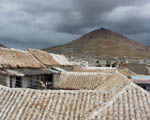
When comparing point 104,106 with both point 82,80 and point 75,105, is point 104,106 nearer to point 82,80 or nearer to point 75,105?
point 75,105

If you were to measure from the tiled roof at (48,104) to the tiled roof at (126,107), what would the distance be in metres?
0.46

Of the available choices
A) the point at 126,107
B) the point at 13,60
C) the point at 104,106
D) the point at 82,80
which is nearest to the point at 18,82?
the point at 13,60

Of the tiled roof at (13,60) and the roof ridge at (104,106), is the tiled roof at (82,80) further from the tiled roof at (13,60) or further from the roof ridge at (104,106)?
the roof ridge at (104,106)

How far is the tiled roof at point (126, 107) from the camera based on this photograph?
5.96 m

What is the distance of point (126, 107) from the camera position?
6.43 metres

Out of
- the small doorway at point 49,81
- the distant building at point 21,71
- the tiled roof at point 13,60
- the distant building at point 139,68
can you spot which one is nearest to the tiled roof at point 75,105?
the distant building at point 21,71

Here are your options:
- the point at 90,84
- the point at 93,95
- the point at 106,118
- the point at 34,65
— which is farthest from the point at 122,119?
the point at 34,65

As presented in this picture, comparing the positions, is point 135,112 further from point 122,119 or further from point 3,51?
point 3,51

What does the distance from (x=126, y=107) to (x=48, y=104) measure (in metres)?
3.18

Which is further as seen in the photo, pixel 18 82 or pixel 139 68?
pixel 139 68

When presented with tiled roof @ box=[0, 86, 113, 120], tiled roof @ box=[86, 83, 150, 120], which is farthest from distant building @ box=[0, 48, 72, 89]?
tiled roof @ box=[86, 83, 150, 120]

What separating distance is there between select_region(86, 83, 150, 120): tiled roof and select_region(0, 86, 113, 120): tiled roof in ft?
1.51

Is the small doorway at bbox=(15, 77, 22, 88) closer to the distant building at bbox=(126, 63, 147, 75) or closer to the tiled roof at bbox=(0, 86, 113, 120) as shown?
the tiled roof at bbox=(0, 86, 113, 120)

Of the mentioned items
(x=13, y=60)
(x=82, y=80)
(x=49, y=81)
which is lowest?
(x=49, y=81)
